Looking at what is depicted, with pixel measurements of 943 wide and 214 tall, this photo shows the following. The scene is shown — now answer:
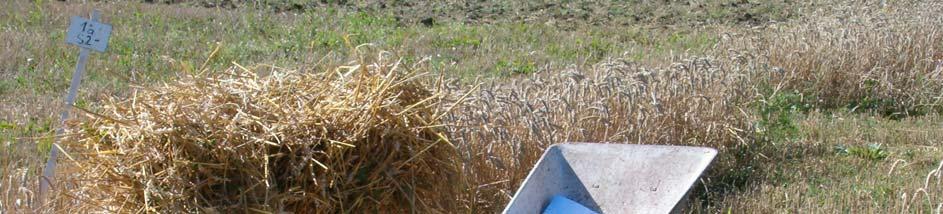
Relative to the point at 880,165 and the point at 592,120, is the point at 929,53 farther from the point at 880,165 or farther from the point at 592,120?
the point at 592,120

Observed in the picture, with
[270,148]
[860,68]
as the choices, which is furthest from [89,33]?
[860,68]

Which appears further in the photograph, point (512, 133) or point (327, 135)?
point (512, 133)

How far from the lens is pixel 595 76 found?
691cm

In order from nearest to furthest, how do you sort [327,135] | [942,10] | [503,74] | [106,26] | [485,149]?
1. [327,135]
2. [106,26]
3. [485,149]
4. [503,74]
5. [942,10]

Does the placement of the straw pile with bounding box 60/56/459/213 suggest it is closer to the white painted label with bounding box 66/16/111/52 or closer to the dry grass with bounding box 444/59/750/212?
the white painted label with bounding box 66/16/111/52

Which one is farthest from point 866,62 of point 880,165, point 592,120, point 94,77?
point 94,77

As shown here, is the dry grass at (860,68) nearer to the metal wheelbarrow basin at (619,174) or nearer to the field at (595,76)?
the field at (595,76)

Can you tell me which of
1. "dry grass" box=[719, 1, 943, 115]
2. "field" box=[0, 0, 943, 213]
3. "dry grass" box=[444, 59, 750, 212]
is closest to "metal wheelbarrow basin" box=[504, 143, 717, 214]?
"field" box=[0, 0, 943, 213]

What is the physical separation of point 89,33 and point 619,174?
7.02 ft

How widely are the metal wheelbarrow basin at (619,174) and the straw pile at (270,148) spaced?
0.43 metres

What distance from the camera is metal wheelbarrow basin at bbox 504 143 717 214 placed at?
4.32 m

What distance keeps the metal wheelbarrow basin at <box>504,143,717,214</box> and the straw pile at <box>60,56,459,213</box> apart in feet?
1.40

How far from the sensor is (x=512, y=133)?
5.98 m

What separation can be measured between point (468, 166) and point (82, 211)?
1.75 meters
